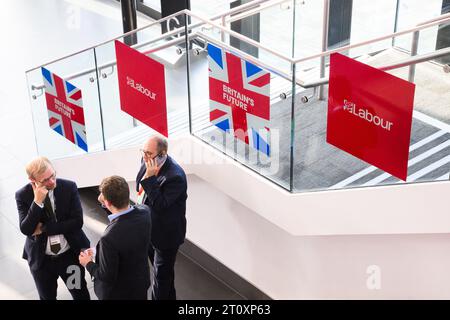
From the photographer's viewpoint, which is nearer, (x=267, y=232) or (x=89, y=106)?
(x=267, y=232)

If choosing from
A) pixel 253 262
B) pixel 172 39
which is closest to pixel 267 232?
pixel 253 262

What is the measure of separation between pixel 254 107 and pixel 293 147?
460mm

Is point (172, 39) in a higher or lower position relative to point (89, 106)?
higher

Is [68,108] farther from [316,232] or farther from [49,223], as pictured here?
[316,232]

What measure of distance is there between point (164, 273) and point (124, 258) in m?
1.10

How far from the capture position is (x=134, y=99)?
6004 millimetres

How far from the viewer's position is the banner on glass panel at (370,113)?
13.8 feet

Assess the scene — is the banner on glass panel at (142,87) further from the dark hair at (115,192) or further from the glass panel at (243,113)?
the dark hair at (115,192)

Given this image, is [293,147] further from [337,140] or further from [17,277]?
[17,277]

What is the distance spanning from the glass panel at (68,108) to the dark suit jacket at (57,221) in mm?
1656

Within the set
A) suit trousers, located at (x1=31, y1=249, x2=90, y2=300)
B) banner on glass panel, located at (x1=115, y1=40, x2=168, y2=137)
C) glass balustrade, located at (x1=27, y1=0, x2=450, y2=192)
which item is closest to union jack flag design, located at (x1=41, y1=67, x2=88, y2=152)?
glass balustrade, located at (x1=27, y1=0, x2=450, y2=192)

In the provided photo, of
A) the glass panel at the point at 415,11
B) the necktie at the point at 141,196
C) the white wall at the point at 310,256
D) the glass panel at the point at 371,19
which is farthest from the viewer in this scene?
the glass panel at the point at 371,19

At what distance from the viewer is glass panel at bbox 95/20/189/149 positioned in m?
5.63

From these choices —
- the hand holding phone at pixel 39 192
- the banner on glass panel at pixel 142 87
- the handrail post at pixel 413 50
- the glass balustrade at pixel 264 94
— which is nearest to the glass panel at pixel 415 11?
the glass balustrade at pixel 264 94
